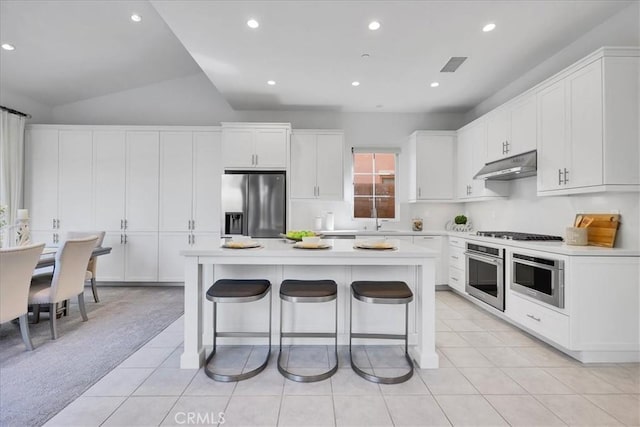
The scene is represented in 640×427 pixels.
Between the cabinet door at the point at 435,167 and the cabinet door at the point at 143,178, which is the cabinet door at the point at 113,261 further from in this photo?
the cabinet door at the point at 435,167

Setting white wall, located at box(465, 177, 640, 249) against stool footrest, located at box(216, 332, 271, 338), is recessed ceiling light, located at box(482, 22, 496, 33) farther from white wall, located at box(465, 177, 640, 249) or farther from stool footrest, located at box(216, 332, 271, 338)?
stool footrest, located at box(216, 332, 271, 338)

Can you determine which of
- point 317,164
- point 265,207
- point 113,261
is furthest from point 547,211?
point 113,261

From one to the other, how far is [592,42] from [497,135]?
1.17 meters

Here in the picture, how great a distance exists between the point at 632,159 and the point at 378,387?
104 inches

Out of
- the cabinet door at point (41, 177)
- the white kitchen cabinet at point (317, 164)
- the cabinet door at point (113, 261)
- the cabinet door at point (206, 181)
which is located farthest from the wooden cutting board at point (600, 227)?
the cabinet door at point (41, 177)

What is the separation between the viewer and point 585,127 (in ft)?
8.25

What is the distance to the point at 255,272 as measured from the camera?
2.49 m

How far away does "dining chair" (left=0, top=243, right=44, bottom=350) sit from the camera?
7.27ft

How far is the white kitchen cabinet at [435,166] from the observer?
4.75 m

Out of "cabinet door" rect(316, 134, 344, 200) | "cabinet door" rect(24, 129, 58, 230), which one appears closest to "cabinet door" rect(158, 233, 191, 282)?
"cabinet door" rect(24, 129, 58, 230)

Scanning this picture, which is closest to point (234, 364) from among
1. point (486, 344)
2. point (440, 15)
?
point (486, 344)

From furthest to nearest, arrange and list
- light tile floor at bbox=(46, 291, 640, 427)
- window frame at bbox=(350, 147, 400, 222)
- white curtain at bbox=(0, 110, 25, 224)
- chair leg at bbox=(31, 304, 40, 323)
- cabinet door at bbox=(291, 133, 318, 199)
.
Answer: window frame at bbox=(350, 147, 400, 222) < cabinet door at bbox=(291, 133, 318, 199) < white curtain at bbox=(0, 110, 25, 224) < chair leg at bbox=(31, 304, 40, 323) < light tile floor at bbox=(46, 291, 640, 427)

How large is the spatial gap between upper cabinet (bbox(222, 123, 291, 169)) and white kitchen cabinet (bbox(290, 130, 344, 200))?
0.25 m

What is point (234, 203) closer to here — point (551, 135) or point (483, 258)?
point (483, 258)
